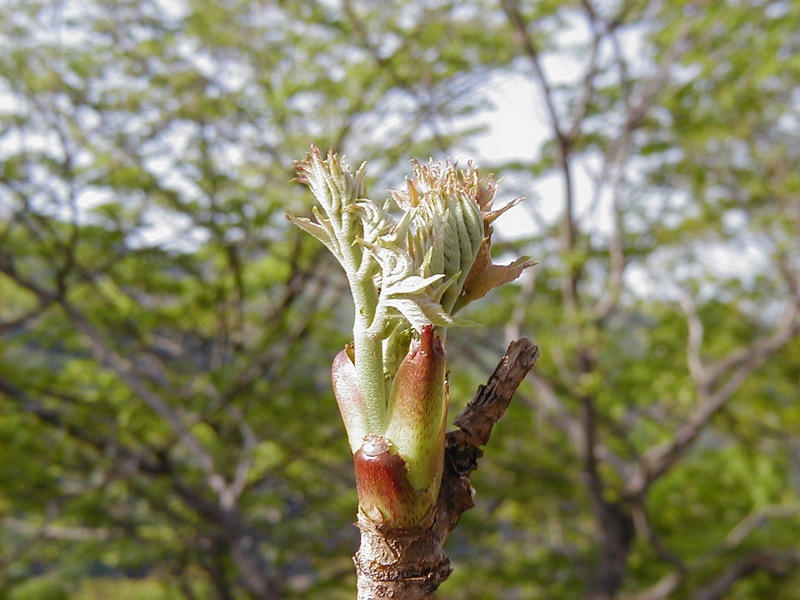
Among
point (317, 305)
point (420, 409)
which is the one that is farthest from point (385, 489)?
point (317, 305)

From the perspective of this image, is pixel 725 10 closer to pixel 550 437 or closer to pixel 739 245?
pixel 739 245

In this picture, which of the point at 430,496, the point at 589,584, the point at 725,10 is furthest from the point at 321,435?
the point at 430,496

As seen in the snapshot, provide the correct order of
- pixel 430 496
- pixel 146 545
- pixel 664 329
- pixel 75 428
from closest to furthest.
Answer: pixel 430 496
pixel 75 428
pixel 146 545
pixel 664 329

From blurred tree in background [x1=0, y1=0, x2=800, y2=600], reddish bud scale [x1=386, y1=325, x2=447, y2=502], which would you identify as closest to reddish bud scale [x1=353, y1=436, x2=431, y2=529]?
reddish bud scale [x1=386, y1=325, x2=447, y2=502]

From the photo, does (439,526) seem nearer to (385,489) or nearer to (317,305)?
(385,489)

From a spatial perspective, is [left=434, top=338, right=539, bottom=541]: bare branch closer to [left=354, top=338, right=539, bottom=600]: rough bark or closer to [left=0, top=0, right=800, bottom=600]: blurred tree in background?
[left=354, top=338, right=539, bottom=600]: rough bark

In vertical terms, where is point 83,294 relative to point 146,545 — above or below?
above

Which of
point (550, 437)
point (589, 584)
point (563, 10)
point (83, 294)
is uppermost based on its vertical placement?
point (563, 10)
